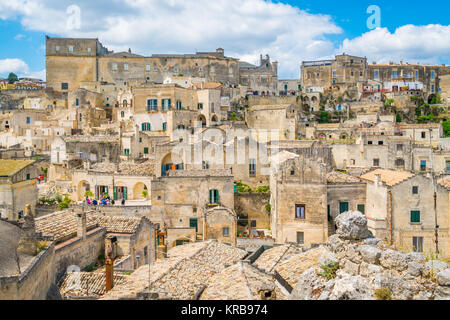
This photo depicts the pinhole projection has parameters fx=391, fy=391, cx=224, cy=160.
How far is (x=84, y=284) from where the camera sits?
1421 cm

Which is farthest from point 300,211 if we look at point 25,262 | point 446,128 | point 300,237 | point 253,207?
point 446,128

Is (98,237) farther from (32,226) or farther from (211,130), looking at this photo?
(211,130)

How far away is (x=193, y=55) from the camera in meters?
72.8

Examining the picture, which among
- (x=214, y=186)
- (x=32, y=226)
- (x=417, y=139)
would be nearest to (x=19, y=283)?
(x=32, y=226)

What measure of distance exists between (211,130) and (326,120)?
90.3 ft

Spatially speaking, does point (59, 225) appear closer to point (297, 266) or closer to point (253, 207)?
point (297, 266)

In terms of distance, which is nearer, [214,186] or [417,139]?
[214,186]

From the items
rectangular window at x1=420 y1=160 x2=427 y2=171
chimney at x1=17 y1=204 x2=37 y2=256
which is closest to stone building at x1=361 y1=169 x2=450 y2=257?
rectangular window at x1=420 y1=160 x2=427 y2=171

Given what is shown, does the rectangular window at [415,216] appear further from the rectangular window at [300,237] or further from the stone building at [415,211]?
the rectangular window at [300,237]

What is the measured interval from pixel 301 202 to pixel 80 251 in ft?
49.1

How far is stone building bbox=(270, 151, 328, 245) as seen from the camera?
26094 millimetres

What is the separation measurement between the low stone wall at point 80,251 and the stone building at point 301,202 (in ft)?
40.7

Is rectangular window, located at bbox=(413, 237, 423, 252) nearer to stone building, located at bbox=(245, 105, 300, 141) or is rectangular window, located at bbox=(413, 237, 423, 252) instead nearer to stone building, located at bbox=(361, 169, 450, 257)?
stone building, located at bbox=(361, 169, 450, 257)

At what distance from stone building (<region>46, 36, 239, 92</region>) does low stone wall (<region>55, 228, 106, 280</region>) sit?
55273 mm
